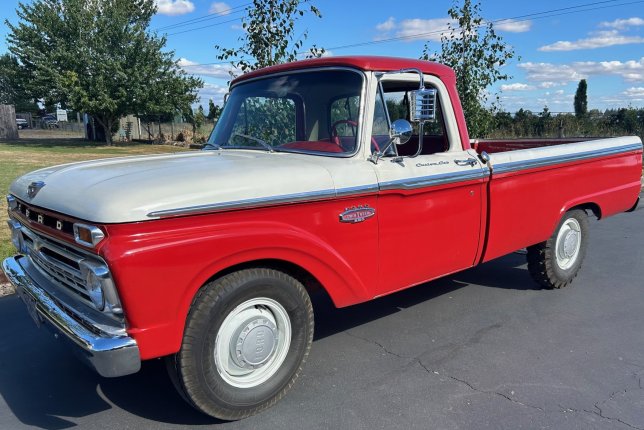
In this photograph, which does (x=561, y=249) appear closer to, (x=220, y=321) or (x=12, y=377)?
(x=220, y=321)

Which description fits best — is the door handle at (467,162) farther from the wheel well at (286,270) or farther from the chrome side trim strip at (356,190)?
the wheel well at (286,270)

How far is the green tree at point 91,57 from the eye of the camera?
25844 millimetres

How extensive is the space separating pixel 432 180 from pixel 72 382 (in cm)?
280

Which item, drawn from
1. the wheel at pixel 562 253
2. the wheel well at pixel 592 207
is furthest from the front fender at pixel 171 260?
the wheel well at pixel 592 207

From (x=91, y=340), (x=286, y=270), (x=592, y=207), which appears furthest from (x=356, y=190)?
(x=592, y=207)

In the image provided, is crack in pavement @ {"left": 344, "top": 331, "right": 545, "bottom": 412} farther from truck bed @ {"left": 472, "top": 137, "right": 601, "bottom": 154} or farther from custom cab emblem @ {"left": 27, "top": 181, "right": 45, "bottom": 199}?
truck bed @ {"left": 472, "top": 137, "right": 601, "bottom": 154}

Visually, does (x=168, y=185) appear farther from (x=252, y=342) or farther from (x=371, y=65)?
Answer: (x=371, y=65)

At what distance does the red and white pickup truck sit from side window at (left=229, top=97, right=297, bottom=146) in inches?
0.5

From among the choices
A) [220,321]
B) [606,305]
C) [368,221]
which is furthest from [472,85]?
[220,321]

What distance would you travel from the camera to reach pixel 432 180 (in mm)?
3561

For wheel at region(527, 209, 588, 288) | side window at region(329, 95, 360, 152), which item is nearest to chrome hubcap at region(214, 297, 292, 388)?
side window at region(329, 95, 360, 152)

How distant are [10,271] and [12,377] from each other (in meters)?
0.74

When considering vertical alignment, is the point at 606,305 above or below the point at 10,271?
below

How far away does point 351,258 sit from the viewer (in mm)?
3166
